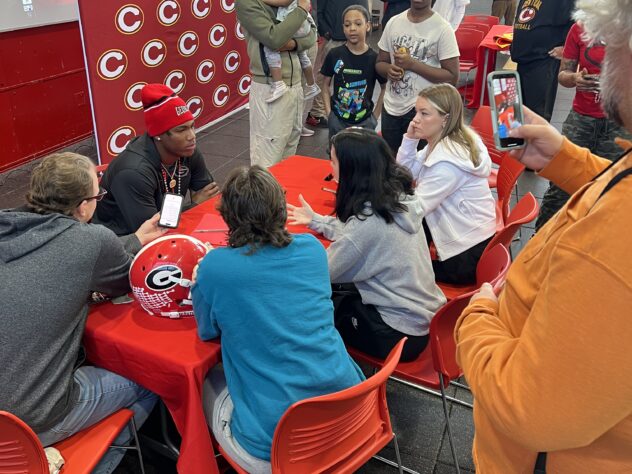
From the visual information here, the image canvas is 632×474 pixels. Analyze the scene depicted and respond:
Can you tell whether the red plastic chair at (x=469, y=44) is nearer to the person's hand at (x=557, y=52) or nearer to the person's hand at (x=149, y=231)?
the person's hand at (x=557, y=52)

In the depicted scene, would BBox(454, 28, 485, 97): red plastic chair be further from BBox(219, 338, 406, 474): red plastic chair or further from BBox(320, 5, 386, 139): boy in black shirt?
BBox(219, 338, 406, 474): red plastic chair

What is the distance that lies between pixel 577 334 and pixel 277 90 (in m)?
3.68

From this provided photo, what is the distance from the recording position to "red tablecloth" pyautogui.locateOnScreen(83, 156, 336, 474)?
172 centimetres

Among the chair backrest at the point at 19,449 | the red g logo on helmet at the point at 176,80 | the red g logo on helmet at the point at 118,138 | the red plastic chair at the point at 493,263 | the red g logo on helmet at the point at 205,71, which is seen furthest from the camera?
the red g logo on helmet at the point at 205,71

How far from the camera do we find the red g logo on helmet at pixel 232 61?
608 centimetres

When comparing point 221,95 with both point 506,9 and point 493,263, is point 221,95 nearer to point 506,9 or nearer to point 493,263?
point 493,263

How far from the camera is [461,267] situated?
2.62 metres

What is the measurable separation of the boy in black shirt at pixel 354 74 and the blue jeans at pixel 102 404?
271 centimetres

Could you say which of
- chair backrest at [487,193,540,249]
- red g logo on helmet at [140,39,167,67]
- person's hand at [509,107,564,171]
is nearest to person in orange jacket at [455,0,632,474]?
person's hand at [509,107,564,171]

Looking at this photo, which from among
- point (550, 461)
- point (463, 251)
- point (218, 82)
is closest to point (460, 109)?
point (463, 251)

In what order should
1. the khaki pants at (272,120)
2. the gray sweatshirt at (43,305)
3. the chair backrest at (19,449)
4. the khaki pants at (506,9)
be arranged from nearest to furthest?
the chair backrest at (19,449)
the gray sweatshirt at (43,305)
the khaki pants at (272,120)
the khaki pants at (506,9)

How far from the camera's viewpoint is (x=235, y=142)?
19.2ft

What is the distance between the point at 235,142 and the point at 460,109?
3.40m

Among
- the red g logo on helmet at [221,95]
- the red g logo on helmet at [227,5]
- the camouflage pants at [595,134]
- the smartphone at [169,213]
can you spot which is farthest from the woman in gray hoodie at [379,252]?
the red g logo on helmet at [221,95]
